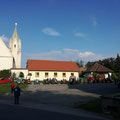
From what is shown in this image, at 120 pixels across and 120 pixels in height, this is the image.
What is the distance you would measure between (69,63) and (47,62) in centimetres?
648

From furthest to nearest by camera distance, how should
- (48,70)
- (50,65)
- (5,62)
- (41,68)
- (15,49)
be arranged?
(15,49)
(50,65)
(5,62)
(48,70)
(41,68)

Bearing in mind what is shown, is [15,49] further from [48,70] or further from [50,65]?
[48,70]

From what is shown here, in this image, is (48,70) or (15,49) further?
(15,49)

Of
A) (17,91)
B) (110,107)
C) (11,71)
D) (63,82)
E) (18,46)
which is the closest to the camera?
(110,107)

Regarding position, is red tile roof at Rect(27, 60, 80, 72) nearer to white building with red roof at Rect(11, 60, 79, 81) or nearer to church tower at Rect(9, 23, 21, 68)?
white building with red roof at Rect(11, 60, 79, 81)

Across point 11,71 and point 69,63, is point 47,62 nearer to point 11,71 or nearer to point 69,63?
point 69,63

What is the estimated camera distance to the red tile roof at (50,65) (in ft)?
143

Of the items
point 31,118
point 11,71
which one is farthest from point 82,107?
point 11,71

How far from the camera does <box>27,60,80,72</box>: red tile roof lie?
143 ft

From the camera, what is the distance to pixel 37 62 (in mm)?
46469

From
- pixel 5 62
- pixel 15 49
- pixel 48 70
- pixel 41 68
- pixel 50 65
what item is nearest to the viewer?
pixel 41 68

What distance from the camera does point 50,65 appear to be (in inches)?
1834

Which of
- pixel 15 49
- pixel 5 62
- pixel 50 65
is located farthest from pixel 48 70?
pixel 15 49

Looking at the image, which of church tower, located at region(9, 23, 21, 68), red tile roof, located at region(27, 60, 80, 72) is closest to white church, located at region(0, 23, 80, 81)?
red tile roof, located at region(27, 60, 80, 72)
